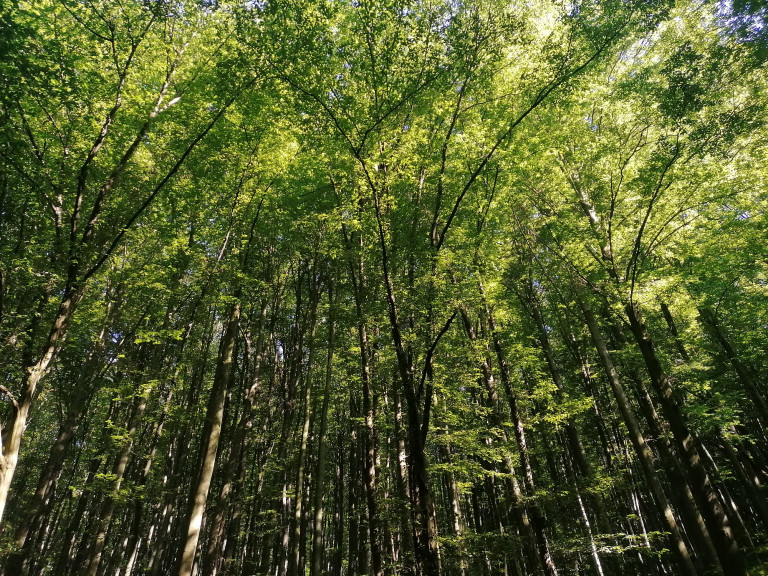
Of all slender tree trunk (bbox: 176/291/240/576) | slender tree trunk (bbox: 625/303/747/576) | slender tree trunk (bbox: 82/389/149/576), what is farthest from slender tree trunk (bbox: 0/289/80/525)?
slender tree trunk (bbox: 625/303/747/576)

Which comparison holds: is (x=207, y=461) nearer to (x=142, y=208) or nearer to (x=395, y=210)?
(x=142, y=208)

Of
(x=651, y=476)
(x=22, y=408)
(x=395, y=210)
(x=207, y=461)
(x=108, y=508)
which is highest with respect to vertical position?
(x=395, y=210)

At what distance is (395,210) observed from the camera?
9.80m

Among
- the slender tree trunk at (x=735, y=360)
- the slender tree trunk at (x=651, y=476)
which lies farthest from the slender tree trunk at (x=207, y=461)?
the slender tree trunk at (x=735, y=360)

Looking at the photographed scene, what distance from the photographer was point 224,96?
8.70 m

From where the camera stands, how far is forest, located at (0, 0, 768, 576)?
7.21 meters

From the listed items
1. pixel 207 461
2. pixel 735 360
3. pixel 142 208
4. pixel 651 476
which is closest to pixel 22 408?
pixel 142 208

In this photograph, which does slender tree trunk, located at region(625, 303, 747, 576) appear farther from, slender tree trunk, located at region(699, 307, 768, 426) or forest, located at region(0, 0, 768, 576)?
slender tree trunk, located at region(699, 307, 768, 426)

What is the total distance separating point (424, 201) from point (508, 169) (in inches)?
94.8

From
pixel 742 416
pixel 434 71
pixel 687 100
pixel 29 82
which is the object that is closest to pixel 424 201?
pixel 434 71

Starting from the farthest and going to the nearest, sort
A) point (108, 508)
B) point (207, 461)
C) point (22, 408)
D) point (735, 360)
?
1. point (735, 360)
2. point (108, 508)
3. point (207, 461)
4. point (22, 408)

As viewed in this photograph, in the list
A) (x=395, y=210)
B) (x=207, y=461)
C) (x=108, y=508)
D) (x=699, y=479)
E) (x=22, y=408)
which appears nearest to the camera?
(x=22, y=408)

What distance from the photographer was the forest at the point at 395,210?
7.21 m

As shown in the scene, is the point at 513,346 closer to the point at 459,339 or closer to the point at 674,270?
the point at 459,339
